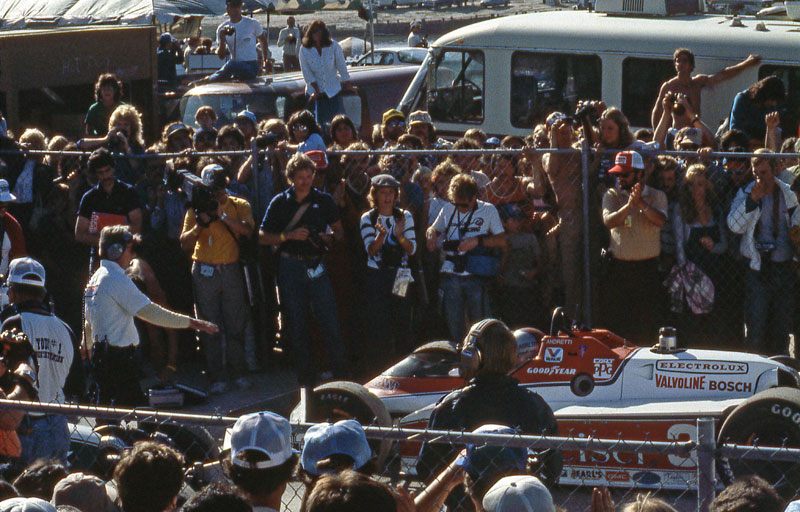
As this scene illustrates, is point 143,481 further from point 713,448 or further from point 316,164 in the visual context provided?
point 316,164

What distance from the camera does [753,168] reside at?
30.2ft

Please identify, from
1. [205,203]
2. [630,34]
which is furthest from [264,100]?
[205,203]

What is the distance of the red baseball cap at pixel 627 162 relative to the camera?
30.1 feet

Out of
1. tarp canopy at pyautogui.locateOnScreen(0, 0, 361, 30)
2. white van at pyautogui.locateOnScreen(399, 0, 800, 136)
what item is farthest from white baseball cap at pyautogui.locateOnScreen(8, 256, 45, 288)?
tarp canopy at pyautogui.locateOnScreen(0, 0, 361, 30)

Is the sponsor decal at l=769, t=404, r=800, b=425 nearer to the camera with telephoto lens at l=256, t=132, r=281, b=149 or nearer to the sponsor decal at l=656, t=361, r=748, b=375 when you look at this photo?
the sponsor decal at l=656, t=361, r=748, b=375

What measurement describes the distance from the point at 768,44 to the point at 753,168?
370 centimetres

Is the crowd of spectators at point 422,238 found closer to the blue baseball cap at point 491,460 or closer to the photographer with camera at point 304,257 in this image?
the photographer with camera at point 304,257

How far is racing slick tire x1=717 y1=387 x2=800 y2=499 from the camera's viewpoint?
21.9 feet

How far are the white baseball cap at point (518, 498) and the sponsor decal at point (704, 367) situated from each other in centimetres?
387

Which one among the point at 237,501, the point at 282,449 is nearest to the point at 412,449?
the point at 282,449

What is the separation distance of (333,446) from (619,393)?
3.58m

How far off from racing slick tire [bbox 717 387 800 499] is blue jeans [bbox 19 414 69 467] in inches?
142

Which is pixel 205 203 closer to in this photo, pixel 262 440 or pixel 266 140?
pixel 266 140

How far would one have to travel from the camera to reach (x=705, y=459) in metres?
4.48
